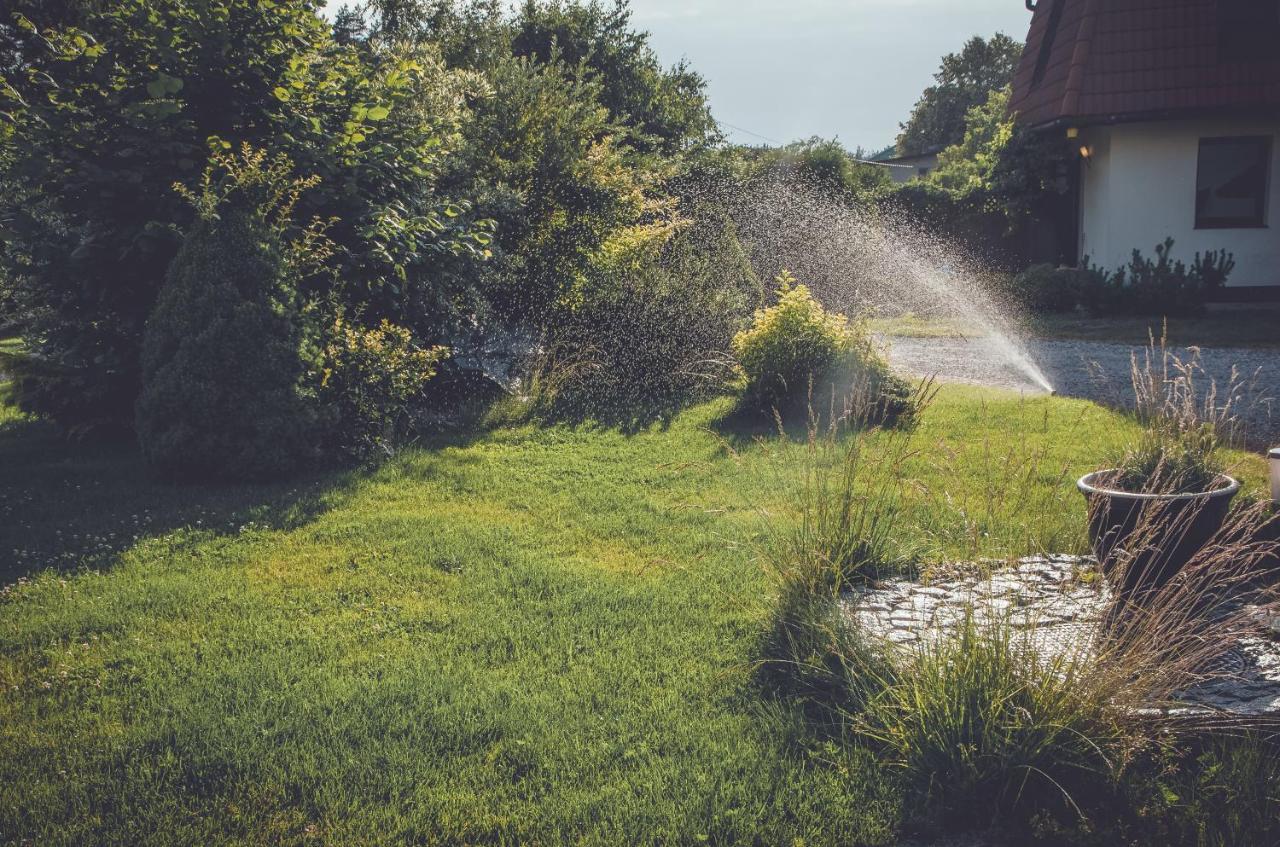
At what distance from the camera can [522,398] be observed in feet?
28.0

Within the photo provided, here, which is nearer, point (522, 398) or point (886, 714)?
point (886, 714)

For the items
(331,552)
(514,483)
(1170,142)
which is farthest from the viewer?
(1170,142)

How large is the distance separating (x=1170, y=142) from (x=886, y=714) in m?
14.6

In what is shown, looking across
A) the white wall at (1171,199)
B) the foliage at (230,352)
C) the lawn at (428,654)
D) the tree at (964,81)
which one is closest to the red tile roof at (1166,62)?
the white wall at (1171,199)

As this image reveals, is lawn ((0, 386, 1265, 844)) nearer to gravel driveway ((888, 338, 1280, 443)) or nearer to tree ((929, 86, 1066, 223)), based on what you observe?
gravel driveway ((888, 338, 1280, 443))

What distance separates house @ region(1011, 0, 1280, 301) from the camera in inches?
558

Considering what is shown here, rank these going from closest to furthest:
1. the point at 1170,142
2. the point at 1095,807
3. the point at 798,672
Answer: the point at 1095,807 → the point at 798,672 → the point at 1170,142

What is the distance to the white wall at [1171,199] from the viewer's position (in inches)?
567

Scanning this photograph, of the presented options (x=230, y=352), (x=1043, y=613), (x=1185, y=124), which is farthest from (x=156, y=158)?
(x=1185, y=124)

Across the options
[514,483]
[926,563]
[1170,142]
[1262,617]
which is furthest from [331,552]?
[1170,142]

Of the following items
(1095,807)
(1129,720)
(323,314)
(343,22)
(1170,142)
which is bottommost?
(1095,807)

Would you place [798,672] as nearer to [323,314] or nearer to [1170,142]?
[323,314]

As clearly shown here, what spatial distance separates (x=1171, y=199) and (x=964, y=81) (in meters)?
50.0

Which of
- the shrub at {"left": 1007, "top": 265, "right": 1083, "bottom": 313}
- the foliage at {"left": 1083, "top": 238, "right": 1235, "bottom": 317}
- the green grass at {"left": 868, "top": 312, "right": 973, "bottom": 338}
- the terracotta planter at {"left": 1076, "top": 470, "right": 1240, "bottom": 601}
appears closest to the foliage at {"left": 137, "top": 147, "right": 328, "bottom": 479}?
the terracotta planter at {"left": 1076, "top": 470, "right": 1240, "bottom": 601}
